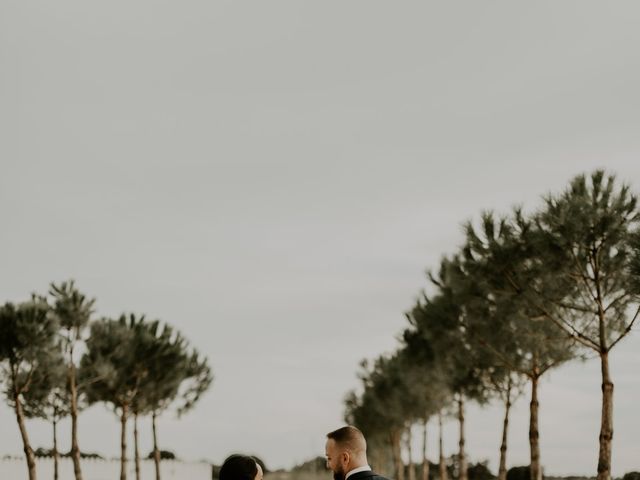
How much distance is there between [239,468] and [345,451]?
84 cm

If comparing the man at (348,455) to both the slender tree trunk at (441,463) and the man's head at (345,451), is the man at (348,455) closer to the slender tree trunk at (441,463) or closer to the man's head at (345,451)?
the man's head at (345,451)

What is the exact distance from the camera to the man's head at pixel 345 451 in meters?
5.00

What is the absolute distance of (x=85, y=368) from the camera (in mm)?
42156

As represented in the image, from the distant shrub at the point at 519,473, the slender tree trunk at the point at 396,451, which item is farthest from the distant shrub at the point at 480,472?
the distant shrub at the point at 519,473

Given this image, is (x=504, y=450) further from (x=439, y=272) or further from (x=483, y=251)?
(x=483, y=251)

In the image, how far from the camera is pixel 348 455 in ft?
16.4

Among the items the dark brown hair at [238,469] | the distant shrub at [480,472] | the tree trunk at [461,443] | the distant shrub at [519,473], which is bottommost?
the distant shrub at [480,472]

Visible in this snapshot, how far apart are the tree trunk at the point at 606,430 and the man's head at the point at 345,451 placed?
16723mm

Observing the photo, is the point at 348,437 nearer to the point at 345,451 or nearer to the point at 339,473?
the point at 345,451

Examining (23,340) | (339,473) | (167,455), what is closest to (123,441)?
(23,340)

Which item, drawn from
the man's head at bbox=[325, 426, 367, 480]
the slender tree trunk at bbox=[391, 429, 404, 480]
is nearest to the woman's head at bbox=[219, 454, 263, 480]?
the man's head at bbox=[325, 426, 367, 480]

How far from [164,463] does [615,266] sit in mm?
52233

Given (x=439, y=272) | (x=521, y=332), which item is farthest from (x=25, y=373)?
(x=521, y=332)

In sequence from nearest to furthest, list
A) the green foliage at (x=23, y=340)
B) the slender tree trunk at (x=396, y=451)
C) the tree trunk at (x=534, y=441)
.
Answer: the tree trunk at (x=534, y=441) < the green foliage at (x=23, y=340) < the slender tree trunk at (x=396, y=451)
